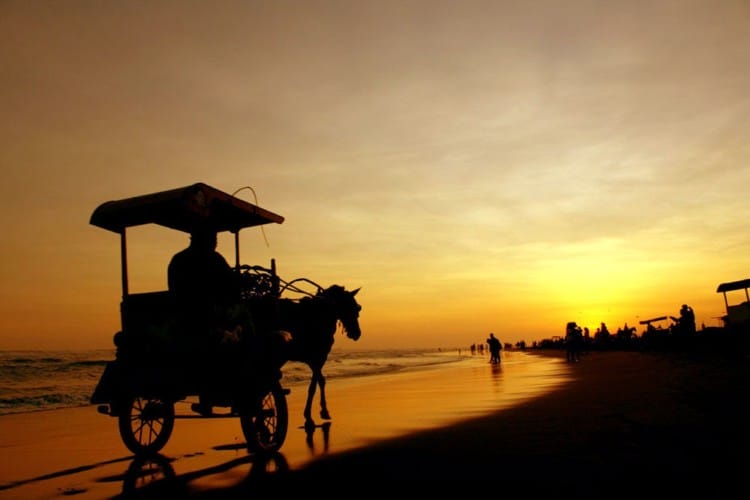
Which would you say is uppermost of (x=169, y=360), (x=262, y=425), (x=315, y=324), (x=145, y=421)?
(x=315, y=324)

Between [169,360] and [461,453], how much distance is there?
3.91m

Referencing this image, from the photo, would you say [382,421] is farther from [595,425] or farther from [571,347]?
[571,347]

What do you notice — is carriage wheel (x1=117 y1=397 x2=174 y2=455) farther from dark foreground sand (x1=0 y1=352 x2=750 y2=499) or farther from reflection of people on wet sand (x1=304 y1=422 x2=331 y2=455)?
reflection of people on wet sand (x1=304 y1=422 x2=331 y2=455)

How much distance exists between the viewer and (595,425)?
29.1 ft

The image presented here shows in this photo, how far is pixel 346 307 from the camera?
1325 cm

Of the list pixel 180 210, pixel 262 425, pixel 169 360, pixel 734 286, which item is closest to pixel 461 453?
pixel 262 425

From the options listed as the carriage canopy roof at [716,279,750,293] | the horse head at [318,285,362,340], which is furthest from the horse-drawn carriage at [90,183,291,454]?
the carriage canopy roof at [716,279,750,293]

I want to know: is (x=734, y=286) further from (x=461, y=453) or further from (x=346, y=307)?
(x=461, y=453)

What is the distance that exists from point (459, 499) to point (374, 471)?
1739 mm

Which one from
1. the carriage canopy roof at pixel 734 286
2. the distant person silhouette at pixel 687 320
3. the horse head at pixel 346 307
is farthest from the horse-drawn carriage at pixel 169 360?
the distant person silhouette at pixel 687 320

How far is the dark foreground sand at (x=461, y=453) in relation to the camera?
5711mm

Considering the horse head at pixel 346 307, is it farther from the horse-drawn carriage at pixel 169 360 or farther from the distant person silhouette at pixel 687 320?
the distant person silhouette at pixel 687 320

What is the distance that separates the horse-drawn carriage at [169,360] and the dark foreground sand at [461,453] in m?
0.62

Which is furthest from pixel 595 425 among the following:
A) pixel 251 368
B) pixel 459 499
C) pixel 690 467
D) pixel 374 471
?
pixel 251 368
